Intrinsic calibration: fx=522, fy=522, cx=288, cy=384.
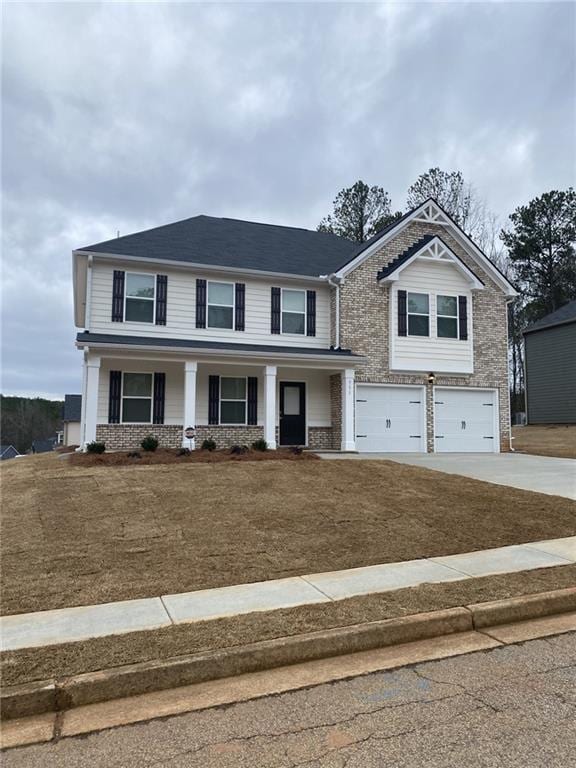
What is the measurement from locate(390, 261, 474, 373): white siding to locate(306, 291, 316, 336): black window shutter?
2516mm

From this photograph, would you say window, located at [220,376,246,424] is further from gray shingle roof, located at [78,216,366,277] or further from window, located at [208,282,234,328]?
gray shingle roof, located at [78,216,366,277]

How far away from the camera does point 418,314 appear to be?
17.3m

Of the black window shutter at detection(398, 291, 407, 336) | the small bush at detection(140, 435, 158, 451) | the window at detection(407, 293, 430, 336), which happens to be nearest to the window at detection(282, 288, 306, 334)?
the black window shutter at detection(398, 291, 407, 336)

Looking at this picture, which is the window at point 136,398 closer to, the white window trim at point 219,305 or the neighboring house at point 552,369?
Answer: the white window trim at point 219,305

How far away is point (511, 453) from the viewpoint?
17.5 meters

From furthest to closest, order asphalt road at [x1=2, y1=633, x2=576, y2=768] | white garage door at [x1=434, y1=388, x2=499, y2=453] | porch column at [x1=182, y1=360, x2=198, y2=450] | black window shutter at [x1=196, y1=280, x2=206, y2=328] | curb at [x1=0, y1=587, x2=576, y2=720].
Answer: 1. white garage door at [x1=434, y1=388, x2=499, y2=453]
2. black window shutter at [x1=196, y1=280, x2=206, y2=328]
3. porch column at [x1=182, y1=360, x2=198, y2=450]
4. curb at [x1=0, y1=587, x2=576, y2=720]
5. asphalt road at [x1=2, y1=633, x2=576, y2=768]

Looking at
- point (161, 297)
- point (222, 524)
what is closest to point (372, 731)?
point (222, 524)

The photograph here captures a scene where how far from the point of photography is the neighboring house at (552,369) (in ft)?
87.3

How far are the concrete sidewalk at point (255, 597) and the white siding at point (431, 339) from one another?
11.0 meters

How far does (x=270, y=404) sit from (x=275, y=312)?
3.34 metres

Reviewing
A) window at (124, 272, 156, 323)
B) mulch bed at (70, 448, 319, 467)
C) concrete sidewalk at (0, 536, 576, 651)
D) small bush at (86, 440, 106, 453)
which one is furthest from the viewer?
window at (124, 272, 156, 323)

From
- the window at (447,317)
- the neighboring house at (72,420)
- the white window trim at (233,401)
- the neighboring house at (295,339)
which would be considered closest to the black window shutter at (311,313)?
the neighboring house at (295,339)

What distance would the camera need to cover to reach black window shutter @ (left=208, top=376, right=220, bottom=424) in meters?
15.7

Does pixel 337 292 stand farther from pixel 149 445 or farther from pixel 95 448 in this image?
pixel 95 448
